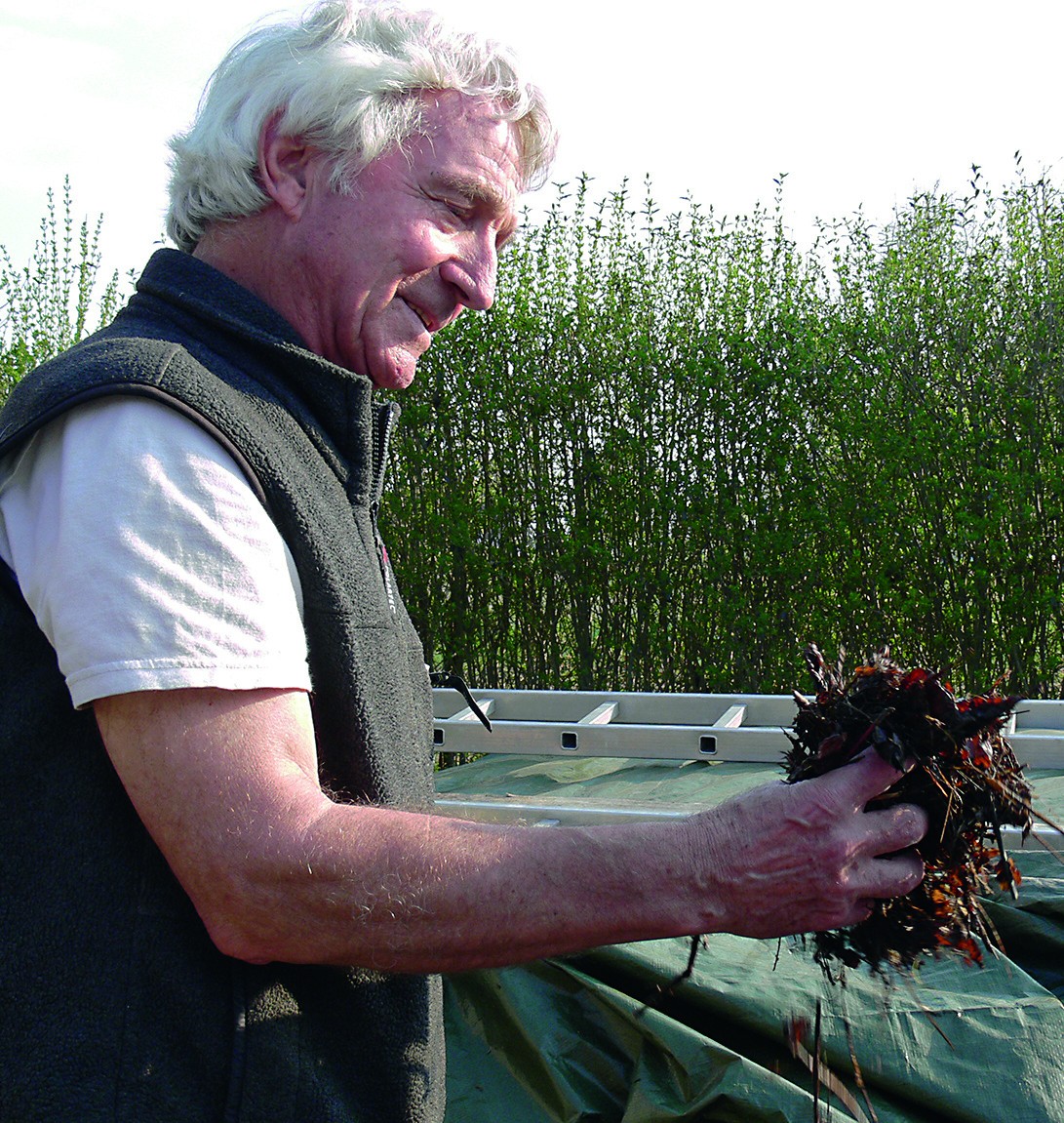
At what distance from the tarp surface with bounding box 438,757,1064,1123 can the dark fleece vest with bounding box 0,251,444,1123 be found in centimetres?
92

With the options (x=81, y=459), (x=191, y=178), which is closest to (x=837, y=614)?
(x=191, y=178)

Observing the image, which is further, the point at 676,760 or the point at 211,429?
the point at 676,760

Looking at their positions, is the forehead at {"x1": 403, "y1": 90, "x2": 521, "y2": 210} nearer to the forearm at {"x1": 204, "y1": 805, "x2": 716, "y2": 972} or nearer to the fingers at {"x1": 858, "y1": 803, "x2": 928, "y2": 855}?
the forearm at {"x1": 204, "y1": 805, "x2": 716, "y2": 972}

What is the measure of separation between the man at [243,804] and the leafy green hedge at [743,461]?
5021 mm

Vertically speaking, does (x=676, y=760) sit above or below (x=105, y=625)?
below

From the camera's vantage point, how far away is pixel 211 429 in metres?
1.25

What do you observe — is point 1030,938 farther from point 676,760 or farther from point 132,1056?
point 132,1056

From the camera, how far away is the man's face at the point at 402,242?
5.34ft

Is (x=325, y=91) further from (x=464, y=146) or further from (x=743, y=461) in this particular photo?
(x=743, y=461)

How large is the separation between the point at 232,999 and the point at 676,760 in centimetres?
266

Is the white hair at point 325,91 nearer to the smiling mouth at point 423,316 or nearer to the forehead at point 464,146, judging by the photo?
the forehead at point 464,146

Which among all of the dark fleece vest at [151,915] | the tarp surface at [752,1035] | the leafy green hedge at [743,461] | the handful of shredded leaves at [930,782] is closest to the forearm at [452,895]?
the dark fleece vest at [151,915]

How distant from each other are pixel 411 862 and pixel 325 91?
1052mm

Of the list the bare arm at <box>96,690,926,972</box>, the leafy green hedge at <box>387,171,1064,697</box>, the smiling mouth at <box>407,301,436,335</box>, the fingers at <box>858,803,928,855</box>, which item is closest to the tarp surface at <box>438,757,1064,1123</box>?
the fingers at <box>858,803,928,855</box>
